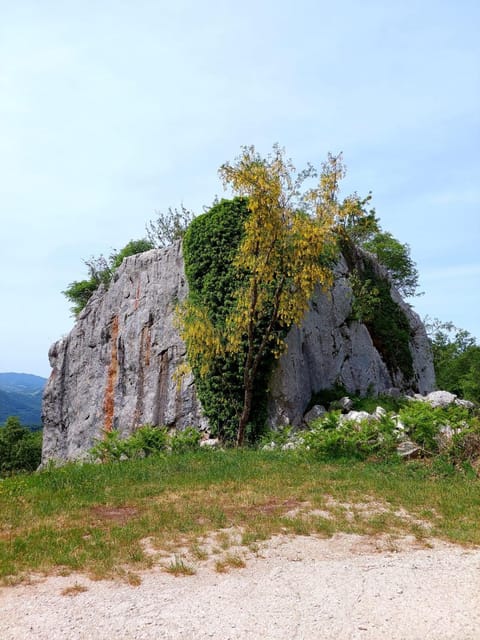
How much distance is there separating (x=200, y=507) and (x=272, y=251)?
7.32 meters

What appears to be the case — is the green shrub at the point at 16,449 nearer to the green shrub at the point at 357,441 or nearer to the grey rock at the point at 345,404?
the grey rock at the point at 345,404

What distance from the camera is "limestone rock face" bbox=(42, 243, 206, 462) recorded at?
17.8 m

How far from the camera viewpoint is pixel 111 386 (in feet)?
64.7

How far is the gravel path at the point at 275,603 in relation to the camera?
15.3 feet

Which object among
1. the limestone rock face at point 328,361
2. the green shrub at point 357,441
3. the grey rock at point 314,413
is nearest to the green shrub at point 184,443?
Result: the limestone rock face at point 328,361

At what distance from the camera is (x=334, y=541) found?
701cm

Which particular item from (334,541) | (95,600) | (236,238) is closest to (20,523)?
(95,600)

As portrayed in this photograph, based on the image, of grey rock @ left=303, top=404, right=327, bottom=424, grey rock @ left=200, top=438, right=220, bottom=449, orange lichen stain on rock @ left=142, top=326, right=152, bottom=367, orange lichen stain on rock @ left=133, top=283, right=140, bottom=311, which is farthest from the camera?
orange lichen stain on rock @ left=133, top=283, right=140, bottom=311

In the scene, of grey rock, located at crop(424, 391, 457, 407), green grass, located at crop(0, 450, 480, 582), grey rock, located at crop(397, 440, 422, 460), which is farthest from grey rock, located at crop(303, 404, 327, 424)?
grey rock, located at crop(397, 440, 422, 460)

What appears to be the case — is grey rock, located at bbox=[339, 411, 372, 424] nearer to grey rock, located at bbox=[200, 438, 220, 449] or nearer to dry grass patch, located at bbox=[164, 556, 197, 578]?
grey rock, located at bbox=[200, 438, 220, 449]

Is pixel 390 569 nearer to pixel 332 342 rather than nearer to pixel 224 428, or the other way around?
pixel 224 428

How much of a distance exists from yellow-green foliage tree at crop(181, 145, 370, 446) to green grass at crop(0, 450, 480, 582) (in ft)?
12.1

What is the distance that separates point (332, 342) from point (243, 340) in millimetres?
4783

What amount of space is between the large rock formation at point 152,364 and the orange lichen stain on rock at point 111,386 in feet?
0.12
